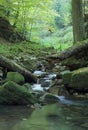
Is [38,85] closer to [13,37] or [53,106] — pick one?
[53,106]

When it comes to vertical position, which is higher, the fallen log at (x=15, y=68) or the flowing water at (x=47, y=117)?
the fallen log at (x=15, y=68)

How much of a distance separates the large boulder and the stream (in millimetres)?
858

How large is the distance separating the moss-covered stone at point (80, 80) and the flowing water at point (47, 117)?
1.17 m

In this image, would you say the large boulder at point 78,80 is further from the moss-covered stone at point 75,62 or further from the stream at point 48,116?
the moss-covered stone at point 75,62

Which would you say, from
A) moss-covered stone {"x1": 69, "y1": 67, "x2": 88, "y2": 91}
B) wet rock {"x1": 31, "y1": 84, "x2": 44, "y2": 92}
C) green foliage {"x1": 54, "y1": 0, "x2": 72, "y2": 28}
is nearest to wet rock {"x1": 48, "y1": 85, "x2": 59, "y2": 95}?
wet rock {"x1": 31, "y1": 84, "x2": 44, "y2": 92}

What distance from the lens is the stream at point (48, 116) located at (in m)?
6.58

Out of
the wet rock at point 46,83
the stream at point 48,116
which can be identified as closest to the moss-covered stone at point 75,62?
the wet rock at point 46,83

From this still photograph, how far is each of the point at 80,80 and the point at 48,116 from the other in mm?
3001

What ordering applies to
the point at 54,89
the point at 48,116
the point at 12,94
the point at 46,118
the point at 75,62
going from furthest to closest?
the point at 75,62
the point at 54,89
the point at 12,94
the point at 48,116
the point at 46,118

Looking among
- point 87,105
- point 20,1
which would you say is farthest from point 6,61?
point 20,1

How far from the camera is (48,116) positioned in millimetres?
7586

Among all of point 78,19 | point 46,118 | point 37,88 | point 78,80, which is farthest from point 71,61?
point 46,118

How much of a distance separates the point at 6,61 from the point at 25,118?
4.71 m

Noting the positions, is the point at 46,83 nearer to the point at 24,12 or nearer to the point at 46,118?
the point at 46,118
